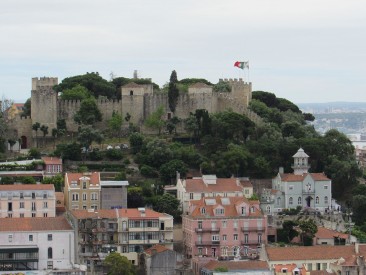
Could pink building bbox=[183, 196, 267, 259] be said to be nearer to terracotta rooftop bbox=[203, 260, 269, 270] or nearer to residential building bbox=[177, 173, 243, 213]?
terracotta rooftop bbox=[203, 260, 269, 270]

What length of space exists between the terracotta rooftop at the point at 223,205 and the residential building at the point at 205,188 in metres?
2.46

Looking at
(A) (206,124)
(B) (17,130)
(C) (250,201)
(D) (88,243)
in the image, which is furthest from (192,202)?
(B) (17,130)

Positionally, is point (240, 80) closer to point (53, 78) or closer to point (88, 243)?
point (53, 78)

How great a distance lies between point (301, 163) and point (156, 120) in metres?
13.4

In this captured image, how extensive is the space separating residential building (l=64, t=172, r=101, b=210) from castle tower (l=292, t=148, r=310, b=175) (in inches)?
575

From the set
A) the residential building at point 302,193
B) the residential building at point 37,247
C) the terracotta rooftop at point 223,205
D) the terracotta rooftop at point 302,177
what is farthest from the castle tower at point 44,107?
the residential building at point 37,247

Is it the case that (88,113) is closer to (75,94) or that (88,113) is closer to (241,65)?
(75,94)

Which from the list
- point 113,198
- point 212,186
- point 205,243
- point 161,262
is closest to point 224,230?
point 205,243

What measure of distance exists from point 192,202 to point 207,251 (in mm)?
4076

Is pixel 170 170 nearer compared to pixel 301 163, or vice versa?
pixel 170 170

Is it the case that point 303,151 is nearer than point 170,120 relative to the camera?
Yes

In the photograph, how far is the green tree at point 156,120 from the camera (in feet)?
299

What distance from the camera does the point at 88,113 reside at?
300 ft

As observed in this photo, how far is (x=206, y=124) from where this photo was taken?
8788 centimetres
